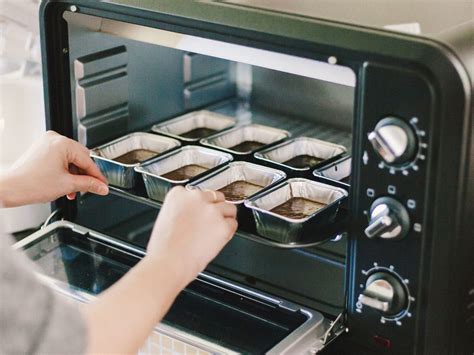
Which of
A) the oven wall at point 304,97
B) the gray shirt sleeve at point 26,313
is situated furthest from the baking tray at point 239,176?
the gray shirt sleeve at point 26,313

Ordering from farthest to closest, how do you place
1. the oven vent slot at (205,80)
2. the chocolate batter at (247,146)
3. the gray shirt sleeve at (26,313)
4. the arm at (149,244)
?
the oven vent slot at (205,80) < the chocolate batter at (247,146) < the arm at (149,244) < the gray shirt sleeve at (26,313)

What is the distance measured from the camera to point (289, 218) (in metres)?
1.09

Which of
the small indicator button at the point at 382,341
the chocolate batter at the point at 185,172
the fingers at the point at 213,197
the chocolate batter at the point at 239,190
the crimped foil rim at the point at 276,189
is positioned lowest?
the small indicator button at the point at 382,341

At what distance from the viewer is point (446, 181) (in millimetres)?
924

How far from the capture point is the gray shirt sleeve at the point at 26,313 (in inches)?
Answer: 31.3

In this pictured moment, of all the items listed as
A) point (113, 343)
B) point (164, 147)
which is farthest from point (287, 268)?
point (113, 343)

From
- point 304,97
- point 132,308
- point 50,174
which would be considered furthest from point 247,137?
point 132,308

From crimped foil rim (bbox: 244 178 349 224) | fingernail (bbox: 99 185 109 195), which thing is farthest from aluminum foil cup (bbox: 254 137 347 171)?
fingernail (bbox: 99 185 109 195)

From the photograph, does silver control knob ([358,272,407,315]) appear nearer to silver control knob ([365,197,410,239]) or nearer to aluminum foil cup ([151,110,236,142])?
silver control knob ([365,197,410,239])

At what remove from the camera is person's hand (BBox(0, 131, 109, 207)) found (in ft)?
3.93

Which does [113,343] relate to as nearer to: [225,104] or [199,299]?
[199,299]

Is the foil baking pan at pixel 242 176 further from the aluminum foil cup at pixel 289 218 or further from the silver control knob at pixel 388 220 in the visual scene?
the silver control knob at pixel 388 220

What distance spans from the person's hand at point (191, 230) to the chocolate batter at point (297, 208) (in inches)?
4.2

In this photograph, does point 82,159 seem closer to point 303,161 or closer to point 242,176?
point 242,176
